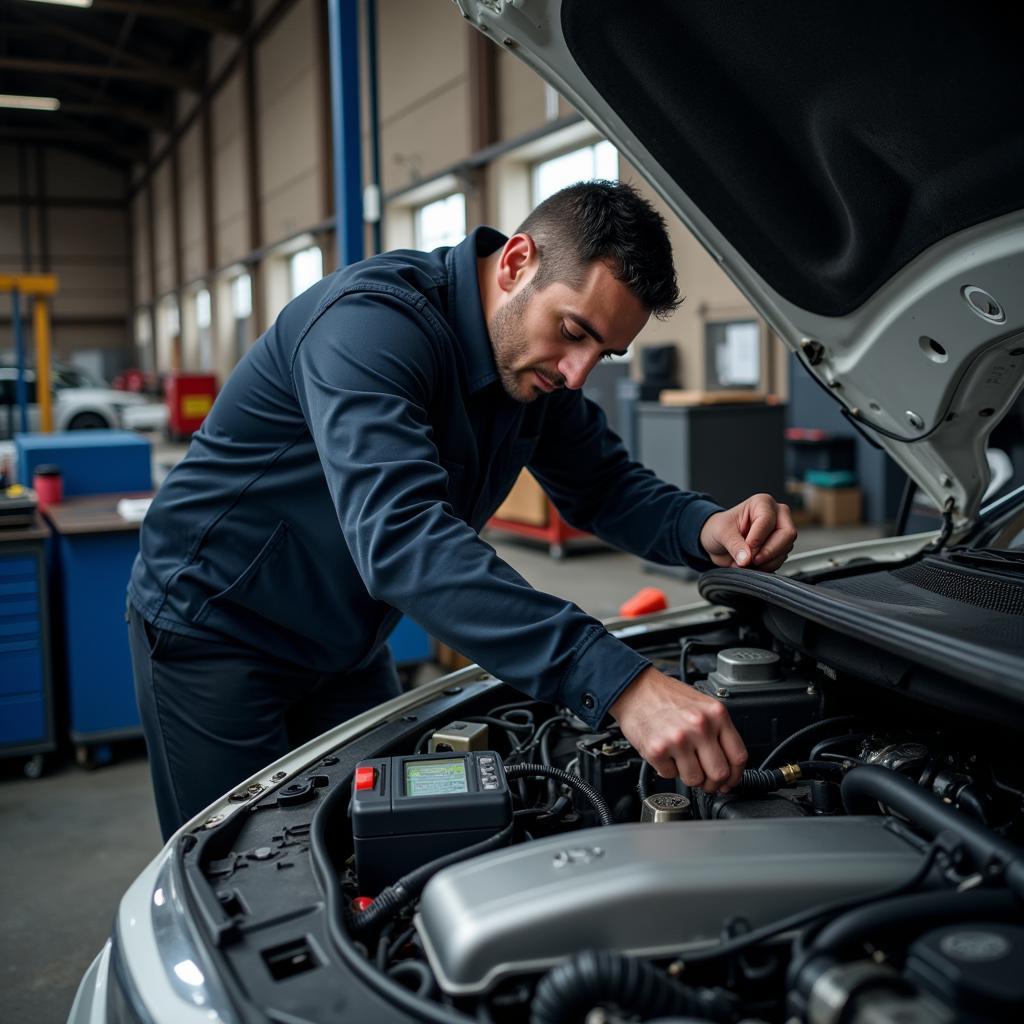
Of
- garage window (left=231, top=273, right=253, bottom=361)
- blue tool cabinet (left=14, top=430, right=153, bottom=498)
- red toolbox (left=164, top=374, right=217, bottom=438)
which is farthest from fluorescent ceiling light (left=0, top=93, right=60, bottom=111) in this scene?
blue tool cabinet (left=14, top=430, right=153, bottom=498)

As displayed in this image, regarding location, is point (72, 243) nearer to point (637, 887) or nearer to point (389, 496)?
point (389, 496)

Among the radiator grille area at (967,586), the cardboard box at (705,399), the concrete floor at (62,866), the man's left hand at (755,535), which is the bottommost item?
the concrete floor at (62,866)

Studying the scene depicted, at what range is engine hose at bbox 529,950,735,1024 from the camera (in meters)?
0.68

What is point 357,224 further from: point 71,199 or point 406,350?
point 71,199

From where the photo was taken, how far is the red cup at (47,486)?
11.6 ft

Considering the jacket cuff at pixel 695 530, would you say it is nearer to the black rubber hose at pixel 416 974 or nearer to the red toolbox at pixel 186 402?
the black rubber hose at pixel 416 974

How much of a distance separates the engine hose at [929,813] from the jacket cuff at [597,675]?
242mm

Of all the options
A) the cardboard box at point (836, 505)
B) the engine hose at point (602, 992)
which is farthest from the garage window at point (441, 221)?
the engine hose at point (602, 992)

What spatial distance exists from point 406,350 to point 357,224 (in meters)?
2.08

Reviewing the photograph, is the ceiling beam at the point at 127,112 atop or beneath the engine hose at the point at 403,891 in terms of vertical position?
atop

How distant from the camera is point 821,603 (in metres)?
1.08

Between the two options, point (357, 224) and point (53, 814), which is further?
point (357, 224)

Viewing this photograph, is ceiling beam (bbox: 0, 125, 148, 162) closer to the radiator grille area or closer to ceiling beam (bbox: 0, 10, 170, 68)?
ceiling beam (bbox: 0, 10, 170, 68)

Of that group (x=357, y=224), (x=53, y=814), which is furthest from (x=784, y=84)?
(x=53, y=814)
